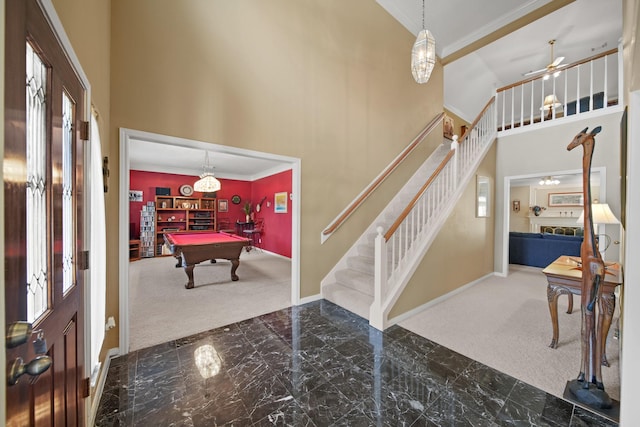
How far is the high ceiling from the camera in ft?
14.7

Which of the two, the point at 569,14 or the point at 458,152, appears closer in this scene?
the point at 458,152

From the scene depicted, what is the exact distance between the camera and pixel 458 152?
4059 mm

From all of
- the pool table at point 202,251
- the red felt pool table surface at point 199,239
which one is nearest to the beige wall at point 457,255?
the pool table at point 202,251

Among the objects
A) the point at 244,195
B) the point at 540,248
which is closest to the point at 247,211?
the point at 244,195

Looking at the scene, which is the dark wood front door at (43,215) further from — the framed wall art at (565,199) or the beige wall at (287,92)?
the framed wall art at (565,199)

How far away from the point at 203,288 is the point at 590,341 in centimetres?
463

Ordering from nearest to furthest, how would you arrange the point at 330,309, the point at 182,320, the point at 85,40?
1. the point at 85,40
2. the point at 182,320
3. the point at 330,309

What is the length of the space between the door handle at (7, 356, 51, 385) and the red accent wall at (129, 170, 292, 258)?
20.4 ft

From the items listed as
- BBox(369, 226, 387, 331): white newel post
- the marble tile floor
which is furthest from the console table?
BBox(369, 226, 387, 331): white newel post

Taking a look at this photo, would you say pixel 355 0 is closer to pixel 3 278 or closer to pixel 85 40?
pixel 85 40

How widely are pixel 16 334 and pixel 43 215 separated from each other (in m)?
0.59

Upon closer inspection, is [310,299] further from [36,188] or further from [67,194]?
[36,188]

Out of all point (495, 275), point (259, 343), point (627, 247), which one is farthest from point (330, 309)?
point (495, 275)

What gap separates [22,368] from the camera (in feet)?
2.18
